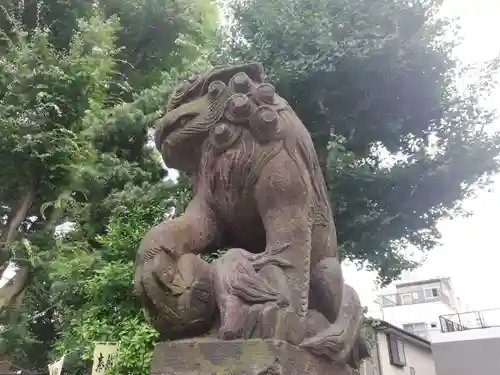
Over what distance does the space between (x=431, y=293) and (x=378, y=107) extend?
59.3 ft

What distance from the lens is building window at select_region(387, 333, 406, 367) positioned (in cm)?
1256

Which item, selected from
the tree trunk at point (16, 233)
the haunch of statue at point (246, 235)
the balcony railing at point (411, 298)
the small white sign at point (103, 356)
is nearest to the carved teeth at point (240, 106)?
the haunch of statue at point (246, 235)

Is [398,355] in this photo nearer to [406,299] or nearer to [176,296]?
[406,299]

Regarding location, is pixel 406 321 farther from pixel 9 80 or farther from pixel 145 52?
pixel 9 80

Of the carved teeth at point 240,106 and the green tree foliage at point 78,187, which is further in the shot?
the green tree foliage at point 78,187

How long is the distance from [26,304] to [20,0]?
4487 millimetres

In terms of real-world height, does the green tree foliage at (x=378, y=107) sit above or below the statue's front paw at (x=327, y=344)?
above

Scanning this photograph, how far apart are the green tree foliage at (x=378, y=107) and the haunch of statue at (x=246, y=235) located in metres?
3.24

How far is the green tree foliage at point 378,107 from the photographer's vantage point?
5438 mm

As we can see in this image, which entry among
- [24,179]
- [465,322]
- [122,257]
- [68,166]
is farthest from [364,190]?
[465,322]

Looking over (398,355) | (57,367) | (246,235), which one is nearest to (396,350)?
(398,355)

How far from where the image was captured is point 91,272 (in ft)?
17.5

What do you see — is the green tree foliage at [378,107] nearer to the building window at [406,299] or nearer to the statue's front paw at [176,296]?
the statue's front paw at [176,296]

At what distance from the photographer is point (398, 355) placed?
12.9 meters
